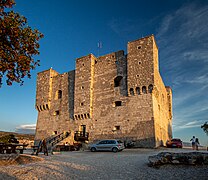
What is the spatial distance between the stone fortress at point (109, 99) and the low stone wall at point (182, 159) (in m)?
12.0

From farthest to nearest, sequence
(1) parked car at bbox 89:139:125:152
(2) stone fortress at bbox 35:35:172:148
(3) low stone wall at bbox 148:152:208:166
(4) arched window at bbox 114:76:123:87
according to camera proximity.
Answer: (4) arched window at bbox 114:76:123:87 → (2) stone fortress at bbox 35:35:172:148 → (1) parked car at bbox 89:139:125:152 → (3) low stone wall at bbox 148:152:208:166

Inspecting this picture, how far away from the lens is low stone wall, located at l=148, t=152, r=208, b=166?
7198mm

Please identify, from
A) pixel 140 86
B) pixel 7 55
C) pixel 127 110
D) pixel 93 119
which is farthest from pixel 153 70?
pixel 7 55

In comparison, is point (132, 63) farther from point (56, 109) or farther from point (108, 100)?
point (56, 109)

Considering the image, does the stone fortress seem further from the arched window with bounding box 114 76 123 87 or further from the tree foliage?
the tree foliage

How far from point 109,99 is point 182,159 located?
16551mm

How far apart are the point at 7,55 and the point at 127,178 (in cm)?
749

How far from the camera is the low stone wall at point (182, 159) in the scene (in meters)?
7.20

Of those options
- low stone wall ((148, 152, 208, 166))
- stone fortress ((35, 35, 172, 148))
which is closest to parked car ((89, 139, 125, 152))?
stone fortress ((35, 35, 172, 148))

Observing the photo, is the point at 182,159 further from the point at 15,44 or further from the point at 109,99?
the point at 109,99

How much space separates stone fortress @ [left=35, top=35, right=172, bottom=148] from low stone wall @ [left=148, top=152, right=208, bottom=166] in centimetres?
1197

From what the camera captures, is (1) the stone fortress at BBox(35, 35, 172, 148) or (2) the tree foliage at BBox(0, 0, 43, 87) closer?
(2) the tree foliage at BBox(0, 0, 43, 87)

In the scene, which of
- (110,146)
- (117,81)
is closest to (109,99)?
(117,81)

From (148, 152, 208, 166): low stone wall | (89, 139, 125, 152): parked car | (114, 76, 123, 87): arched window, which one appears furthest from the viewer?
→ (114, 76, 123, 87): arched window
